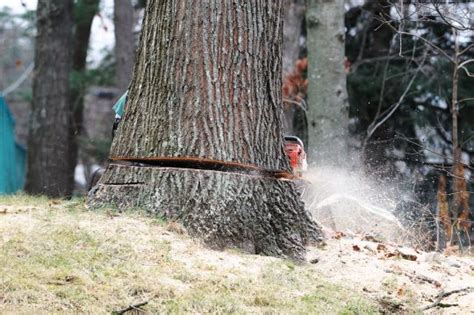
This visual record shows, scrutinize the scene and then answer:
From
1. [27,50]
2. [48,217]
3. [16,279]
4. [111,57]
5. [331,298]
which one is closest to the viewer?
[16,279]

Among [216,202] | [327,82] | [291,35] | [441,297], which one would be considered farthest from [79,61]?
[441,297]

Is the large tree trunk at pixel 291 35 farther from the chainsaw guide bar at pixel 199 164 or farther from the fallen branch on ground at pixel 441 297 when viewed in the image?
the fallen branch on ground at pixel 441 297

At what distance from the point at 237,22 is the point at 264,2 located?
0.32 metres

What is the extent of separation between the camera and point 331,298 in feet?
16.2

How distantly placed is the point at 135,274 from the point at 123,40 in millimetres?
12099

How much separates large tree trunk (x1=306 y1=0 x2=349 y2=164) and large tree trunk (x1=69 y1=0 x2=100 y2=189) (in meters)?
7.48

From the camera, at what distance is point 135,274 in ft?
15.5

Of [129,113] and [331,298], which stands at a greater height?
[129,113]

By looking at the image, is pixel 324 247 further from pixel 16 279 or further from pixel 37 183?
pixel 37 183

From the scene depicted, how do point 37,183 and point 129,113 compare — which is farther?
point 37,183

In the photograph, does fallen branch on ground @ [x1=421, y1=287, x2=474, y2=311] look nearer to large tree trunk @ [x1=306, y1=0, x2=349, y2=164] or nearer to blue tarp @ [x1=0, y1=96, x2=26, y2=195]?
large tree trunk @ [x1=306, y1=0, x2=349, y2=164]

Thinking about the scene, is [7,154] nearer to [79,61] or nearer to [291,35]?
[291,35]

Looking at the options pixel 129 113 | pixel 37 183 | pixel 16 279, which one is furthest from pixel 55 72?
pixel 16 279

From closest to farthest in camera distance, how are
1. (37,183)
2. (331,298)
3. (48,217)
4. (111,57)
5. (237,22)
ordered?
1. (331,298)
2. (48,217)
3. (237,22)
4. (37,183)
5. (111,57)
